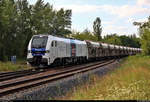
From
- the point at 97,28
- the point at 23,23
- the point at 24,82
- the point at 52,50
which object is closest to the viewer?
the point at 24,82

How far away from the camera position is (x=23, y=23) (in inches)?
2564

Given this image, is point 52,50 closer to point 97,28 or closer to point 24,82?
point 24,82

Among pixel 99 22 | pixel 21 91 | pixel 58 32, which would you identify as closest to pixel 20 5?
pixel 58 32

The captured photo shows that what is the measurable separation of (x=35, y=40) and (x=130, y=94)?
610 inches

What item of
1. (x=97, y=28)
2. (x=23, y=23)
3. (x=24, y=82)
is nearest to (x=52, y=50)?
(x=24, y=82)

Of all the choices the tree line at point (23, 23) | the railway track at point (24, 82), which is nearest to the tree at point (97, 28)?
the tree line at point (23, 23)

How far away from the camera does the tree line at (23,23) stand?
57156 mm

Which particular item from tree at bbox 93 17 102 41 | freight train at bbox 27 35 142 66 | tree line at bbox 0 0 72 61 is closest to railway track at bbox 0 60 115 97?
freight train at bbox 27 35 142 66

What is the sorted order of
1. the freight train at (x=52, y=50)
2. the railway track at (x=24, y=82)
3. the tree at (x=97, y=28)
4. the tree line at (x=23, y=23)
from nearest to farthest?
the railway track at (x=24, y=82), the freight train at (x=52, y=50), the tree line at (x=23, y=23), the tree at (x=97, y=28)

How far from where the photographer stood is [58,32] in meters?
76.8

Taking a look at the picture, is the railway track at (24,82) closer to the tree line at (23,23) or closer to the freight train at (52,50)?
the freight train at (52,50)

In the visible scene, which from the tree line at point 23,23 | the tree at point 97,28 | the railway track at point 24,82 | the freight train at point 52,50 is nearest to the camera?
the railway track at point 24,82

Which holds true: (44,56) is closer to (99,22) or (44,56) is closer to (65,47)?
(65,47)

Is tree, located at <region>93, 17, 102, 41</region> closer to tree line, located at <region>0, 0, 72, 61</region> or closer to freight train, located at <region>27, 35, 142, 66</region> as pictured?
tree line, located at <region>0, 0, 72, 61</region>
